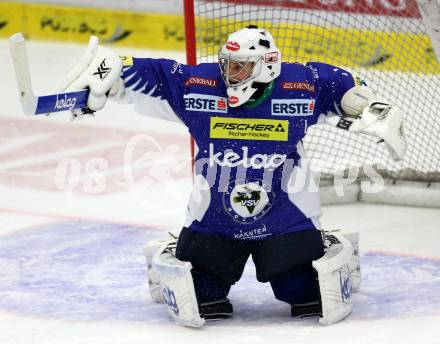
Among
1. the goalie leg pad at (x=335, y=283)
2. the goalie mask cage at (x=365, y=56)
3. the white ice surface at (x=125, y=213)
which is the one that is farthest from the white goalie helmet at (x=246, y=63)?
the goalie mask cage at (x=365, y=56)

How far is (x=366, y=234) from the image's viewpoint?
5.34 m

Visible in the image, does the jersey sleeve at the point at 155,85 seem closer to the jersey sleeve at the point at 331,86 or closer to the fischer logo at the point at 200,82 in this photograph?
the fischer logo at the point at 200,82

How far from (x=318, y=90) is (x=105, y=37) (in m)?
4.81

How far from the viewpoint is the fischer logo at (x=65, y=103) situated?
3.91 m

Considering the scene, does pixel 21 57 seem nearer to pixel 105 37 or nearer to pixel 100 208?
pixel 100 208

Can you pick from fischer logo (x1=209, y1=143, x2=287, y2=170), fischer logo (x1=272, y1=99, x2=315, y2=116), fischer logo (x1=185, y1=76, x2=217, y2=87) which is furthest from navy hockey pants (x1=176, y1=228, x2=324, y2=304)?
fischer logo (x1=185, y1=76, x2=217, y2=87)

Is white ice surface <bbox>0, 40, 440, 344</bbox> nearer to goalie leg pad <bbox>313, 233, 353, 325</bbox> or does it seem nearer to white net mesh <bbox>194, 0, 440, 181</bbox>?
goalie leg pad <bbox>313, 233, 353, 325</bbox>

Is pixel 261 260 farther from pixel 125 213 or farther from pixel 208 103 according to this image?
pixel 125 213

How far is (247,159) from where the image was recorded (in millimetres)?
4152

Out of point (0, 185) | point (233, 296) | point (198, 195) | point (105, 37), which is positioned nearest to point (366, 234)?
point (233, 296)

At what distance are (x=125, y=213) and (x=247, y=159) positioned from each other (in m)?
1.68

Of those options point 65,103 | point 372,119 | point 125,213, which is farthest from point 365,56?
point 65,103

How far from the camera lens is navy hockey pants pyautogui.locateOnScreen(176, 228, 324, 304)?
4.18 metres

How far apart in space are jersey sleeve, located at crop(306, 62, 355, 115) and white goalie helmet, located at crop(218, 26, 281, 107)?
0.19 m
